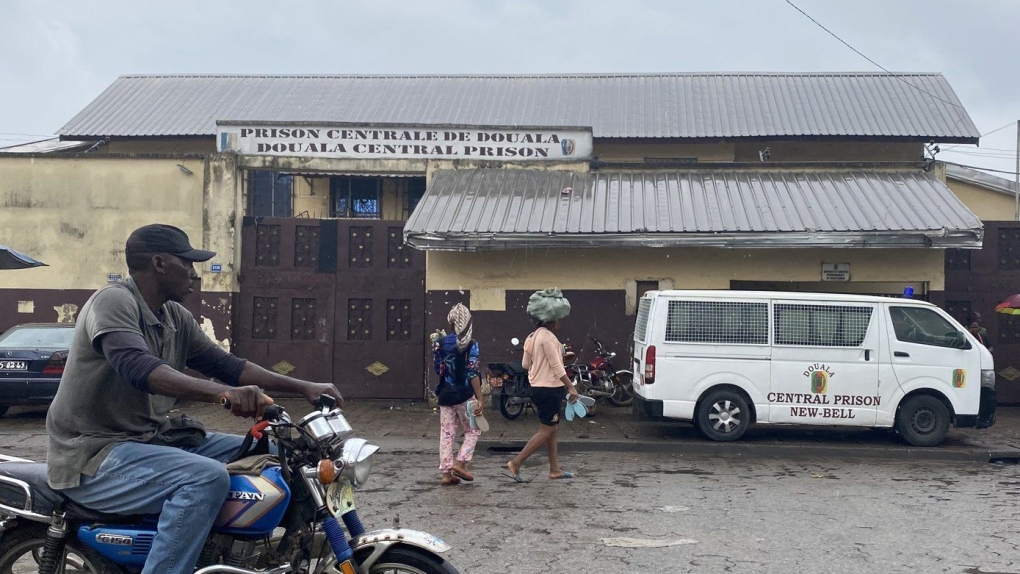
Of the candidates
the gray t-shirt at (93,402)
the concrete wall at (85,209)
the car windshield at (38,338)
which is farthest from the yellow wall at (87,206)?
the gray t-shirt at (93,402)

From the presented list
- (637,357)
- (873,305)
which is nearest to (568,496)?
(637,357)

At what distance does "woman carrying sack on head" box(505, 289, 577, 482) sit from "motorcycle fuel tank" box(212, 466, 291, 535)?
4968 mm

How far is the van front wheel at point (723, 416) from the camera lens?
1092 centimetres

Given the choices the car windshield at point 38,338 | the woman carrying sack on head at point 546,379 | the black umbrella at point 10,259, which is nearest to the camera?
the woman carrying sack on head at point 546,379

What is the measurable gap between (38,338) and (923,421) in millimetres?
12119

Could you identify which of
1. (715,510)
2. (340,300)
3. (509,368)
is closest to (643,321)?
(509,368)

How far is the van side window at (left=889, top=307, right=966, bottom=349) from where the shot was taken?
1095 centimetres

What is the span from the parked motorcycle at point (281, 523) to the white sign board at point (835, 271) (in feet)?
36.5

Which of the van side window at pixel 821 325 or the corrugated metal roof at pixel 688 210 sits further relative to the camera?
the corrugated metal roof at pixel 688 210

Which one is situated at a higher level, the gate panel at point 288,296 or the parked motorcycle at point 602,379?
the gate panel at point 288,296

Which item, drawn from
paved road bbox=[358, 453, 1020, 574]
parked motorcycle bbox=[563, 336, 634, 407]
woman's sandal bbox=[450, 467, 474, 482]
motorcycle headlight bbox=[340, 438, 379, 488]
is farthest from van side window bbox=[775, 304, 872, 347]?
motorcycle headlight bbox=[340, 438, 379, 488]

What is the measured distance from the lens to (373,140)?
1448 cm

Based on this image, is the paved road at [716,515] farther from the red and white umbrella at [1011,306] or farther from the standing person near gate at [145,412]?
the red and white umbrella at [1011,306]

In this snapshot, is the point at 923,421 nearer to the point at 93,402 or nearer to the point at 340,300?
the point at 340,300
